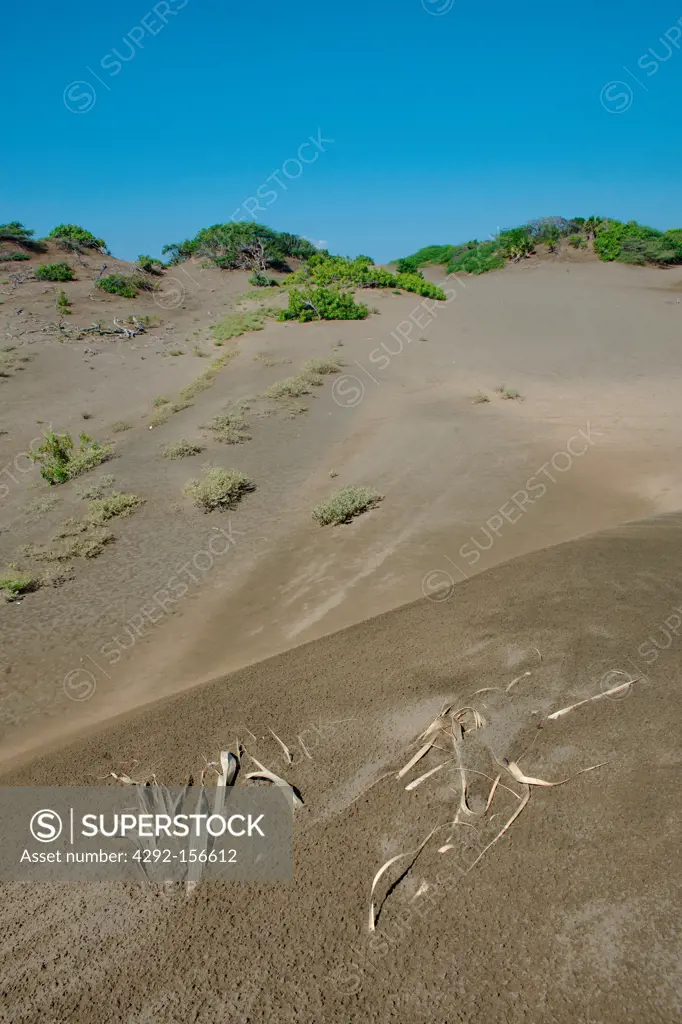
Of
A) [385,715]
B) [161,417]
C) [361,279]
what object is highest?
[361,279]

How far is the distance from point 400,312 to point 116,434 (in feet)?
42.8

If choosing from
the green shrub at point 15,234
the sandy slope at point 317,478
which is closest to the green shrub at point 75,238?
the green shrub at point 15,234

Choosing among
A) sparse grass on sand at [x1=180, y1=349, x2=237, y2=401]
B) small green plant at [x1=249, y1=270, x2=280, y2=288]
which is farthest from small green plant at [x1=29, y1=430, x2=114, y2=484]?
small green plant at [x1=249, y1=270, x2=280, y2=288]

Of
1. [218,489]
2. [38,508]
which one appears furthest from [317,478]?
[38,508]

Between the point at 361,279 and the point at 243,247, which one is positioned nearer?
the point at 361,279

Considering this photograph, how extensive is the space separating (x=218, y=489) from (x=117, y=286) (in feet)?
68.2

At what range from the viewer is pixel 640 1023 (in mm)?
2111

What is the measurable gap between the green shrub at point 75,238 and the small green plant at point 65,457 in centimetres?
2528

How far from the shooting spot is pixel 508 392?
14039 mm

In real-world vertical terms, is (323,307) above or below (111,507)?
above

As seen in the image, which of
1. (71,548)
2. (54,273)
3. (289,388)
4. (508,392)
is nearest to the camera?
(71,548)

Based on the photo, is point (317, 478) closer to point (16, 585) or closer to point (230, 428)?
point (230, 428)

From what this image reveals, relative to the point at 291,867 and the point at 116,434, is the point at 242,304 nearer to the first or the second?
the point at 116,434

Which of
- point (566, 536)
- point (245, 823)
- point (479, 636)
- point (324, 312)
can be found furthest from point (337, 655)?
point (324, 312)
